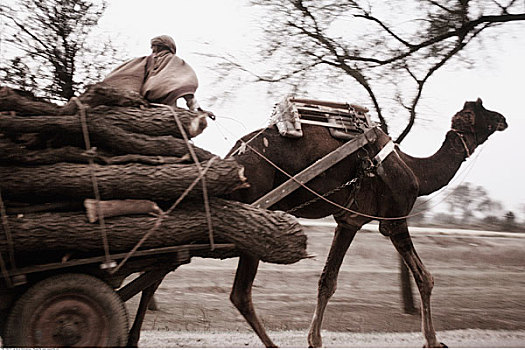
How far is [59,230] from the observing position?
3.32m

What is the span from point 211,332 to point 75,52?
3.39m

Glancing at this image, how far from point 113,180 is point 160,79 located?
3.26 ft

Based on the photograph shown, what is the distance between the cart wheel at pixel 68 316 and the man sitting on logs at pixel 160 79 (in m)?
1.43

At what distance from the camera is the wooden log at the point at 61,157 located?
3354 millimetres

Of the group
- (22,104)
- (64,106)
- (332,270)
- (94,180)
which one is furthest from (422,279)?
(22,104)

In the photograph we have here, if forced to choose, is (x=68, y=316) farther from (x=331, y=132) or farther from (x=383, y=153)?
(x=383, y=153)

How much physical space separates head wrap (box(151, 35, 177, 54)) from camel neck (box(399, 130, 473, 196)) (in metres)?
2.55

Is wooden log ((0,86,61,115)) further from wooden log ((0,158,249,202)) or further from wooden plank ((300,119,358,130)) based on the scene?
wooden plank ((300,119,358,130))

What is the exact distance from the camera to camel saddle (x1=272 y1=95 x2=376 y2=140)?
15.0 ft

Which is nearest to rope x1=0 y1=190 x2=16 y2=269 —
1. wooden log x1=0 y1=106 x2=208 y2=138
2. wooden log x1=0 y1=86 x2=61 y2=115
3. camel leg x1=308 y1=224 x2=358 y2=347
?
wooden log x1=0 y1=106 x2=208 y2=138

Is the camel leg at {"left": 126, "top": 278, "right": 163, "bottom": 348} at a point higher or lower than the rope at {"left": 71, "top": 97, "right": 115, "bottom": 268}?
lower

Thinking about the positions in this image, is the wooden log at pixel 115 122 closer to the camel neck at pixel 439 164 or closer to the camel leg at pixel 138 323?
the camel leg at pixel 138 323

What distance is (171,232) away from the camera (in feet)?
11.7

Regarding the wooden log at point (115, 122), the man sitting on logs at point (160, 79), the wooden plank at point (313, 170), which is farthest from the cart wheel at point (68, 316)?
the man sitting on logs at point (160, 79)
